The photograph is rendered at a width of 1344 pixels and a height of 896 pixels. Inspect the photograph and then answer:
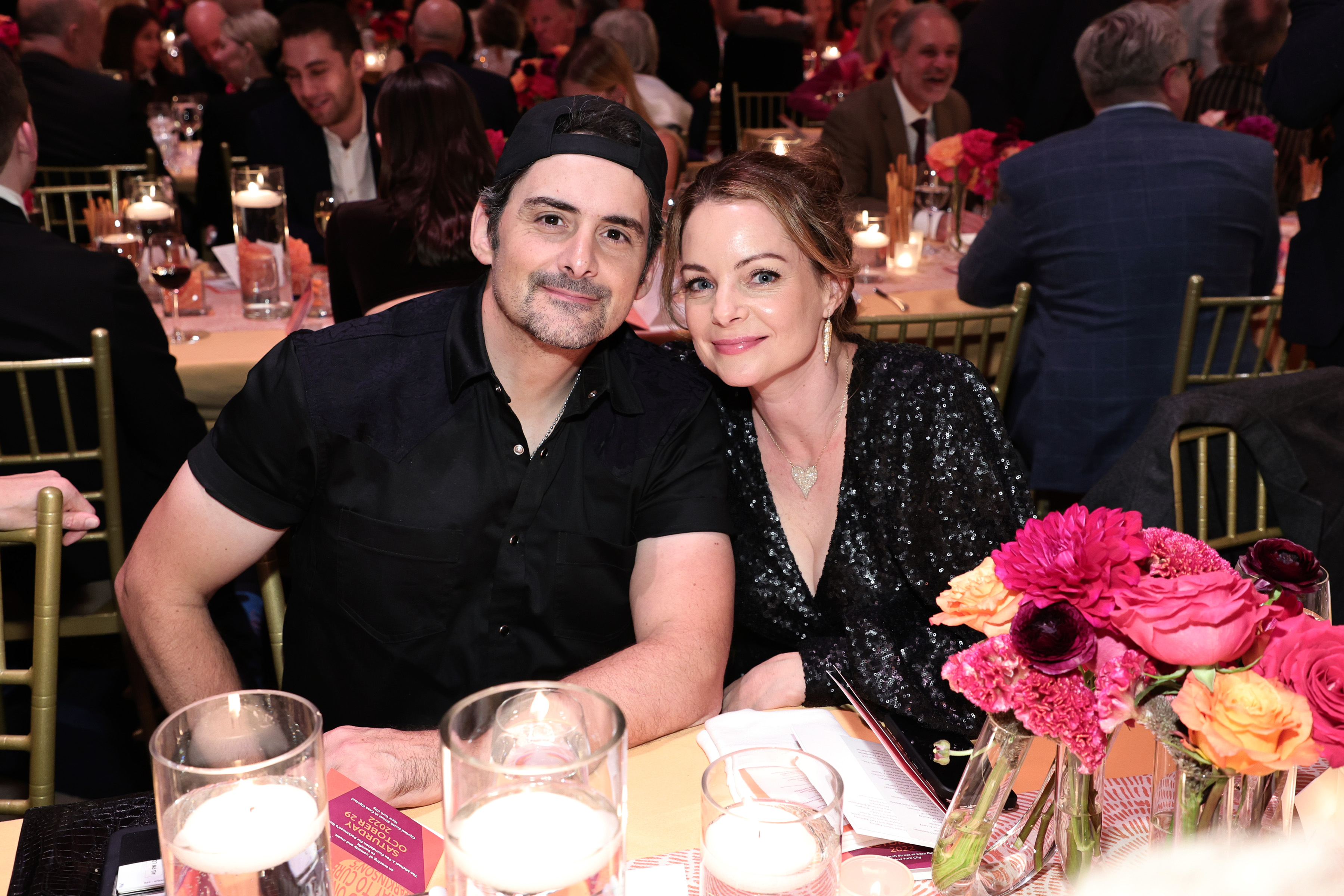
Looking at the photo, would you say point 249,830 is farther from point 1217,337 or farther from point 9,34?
point 9,34

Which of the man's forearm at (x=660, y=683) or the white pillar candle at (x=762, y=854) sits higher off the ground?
the white pillar candle at (x=762, y=854)

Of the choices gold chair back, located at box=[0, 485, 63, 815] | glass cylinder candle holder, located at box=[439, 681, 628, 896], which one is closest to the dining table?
gold chair back, located at box=[0, 485, 63, 815]

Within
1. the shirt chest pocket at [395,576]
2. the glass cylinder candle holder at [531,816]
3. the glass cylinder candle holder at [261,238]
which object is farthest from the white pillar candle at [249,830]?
the glass cylinder candle holder at [261,238]

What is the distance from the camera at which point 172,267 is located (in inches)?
117

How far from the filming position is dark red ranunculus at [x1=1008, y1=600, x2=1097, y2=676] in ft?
2.85

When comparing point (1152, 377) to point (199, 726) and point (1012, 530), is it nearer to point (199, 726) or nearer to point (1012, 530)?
point (1012, 530)

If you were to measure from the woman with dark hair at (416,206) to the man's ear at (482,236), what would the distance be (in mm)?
1239

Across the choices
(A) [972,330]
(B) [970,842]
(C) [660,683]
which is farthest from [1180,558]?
(A) [972,330]

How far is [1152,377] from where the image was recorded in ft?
10.4

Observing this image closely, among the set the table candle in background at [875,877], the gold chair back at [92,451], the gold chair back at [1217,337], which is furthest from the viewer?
the gold chair back at [1217,337]

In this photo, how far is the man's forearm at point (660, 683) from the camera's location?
4.72 feet

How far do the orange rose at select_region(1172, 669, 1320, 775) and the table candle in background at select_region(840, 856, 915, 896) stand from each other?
363 millimetres

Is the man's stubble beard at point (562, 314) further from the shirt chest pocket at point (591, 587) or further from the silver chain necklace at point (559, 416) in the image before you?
the shirt chest pocket at point (591, 587)

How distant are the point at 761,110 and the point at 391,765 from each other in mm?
6833
